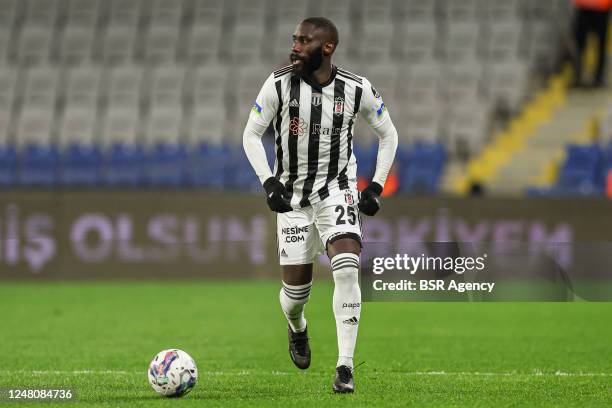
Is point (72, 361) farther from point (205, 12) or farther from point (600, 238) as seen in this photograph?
point (205, 12)

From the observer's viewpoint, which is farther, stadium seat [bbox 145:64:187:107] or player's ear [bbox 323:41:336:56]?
stadium seat [bbox 145:64:187:107]

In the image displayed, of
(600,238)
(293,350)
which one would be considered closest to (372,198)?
(293,350)

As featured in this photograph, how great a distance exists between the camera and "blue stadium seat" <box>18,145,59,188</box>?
19.2m

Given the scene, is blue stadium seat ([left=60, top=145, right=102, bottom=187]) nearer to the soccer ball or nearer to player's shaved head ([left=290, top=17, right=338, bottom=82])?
player's shaved head ([left=290, top=17, right=338, bottom=82])

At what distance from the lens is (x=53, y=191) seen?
16406 mm

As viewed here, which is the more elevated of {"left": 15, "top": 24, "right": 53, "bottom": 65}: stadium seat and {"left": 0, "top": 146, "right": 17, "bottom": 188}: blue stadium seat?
{"left": 15, "top": 24, "right": 53, "bottom": 65}: stadium seat

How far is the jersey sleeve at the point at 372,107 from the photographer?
7090 millimetres

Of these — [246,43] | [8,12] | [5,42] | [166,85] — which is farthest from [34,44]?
[246,43]

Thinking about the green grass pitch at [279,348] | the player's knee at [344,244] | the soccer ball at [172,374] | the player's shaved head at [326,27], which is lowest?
the green grass pitch at [279,348]

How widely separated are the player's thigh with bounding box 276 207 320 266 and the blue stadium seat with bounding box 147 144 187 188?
1230cm

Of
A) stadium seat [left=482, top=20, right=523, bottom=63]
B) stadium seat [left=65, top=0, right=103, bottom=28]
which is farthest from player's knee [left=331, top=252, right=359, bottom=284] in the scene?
stadium seat [left=65, top=0, right=103, bottom=28]

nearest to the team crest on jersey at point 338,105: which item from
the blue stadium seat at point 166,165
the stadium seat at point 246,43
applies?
the blue stadium seat at point 166,165

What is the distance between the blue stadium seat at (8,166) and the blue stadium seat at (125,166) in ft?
4.92

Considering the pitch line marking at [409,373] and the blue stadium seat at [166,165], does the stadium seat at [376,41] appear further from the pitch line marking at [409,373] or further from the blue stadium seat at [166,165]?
the pitch line marking at [409,373]
